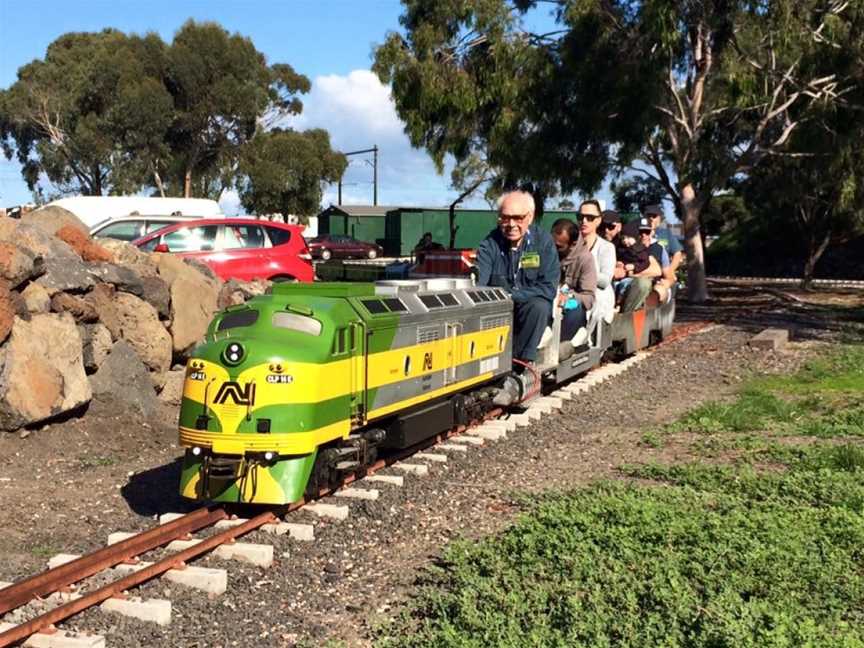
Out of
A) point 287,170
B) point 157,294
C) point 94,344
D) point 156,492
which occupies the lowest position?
point 156,492

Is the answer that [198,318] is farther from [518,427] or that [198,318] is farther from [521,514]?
[521,514]

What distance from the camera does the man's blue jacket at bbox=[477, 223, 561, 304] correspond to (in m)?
10.5

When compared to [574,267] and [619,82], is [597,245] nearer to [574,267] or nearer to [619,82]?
[574,267]

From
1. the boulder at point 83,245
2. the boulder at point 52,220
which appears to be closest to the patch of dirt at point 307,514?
the boulder at point 83,245

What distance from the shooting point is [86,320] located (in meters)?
11.3

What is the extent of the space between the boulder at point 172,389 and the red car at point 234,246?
5.55 meters

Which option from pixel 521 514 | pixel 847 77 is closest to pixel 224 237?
pixel 521 514

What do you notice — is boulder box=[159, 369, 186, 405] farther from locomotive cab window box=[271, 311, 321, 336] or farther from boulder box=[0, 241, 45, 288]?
locomotive cab window box=[271, 311, 321, 336]

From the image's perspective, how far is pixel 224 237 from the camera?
17953 millimetres

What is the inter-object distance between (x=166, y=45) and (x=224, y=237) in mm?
43054

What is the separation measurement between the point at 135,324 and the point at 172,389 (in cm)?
90

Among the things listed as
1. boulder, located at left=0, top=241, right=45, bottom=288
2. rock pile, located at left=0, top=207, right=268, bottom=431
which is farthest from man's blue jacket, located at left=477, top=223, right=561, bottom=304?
boulder, located at left=0, top=241, right=45, bottom=288

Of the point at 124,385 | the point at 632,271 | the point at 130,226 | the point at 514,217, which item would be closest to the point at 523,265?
the point at 514,217

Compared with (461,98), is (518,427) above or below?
below
